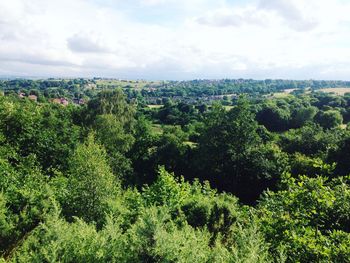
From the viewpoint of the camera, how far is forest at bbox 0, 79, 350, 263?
1080cm

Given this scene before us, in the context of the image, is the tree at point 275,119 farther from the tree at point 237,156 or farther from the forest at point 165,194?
the tree at point 237,156

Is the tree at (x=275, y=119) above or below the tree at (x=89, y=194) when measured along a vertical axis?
below

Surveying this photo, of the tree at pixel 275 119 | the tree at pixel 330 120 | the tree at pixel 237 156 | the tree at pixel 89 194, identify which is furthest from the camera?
the tree at pixel 275 119

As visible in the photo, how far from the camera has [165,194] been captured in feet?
70.1

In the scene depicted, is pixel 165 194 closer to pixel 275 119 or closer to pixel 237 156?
pixel 237 156

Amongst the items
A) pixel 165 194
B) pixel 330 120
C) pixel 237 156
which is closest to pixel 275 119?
pixel 330 120

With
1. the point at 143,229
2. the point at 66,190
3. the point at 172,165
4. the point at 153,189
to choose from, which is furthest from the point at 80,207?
the point at 172,165

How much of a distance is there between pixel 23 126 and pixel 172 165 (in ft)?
56.6

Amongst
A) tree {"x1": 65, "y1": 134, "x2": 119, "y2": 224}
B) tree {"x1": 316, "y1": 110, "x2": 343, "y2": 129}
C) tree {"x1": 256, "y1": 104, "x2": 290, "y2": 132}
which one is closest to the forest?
tree {"x1": 65, "y1": 134, "x2": 119, "y2": 224}

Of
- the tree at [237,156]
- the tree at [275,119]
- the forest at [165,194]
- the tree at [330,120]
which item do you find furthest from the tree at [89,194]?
the tree at [275,119]

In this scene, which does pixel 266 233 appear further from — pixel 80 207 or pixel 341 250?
pixel 80 207

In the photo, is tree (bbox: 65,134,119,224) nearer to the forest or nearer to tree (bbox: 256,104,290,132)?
the forest

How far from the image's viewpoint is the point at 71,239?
11773mm

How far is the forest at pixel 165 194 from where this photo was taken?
35.4 ft
